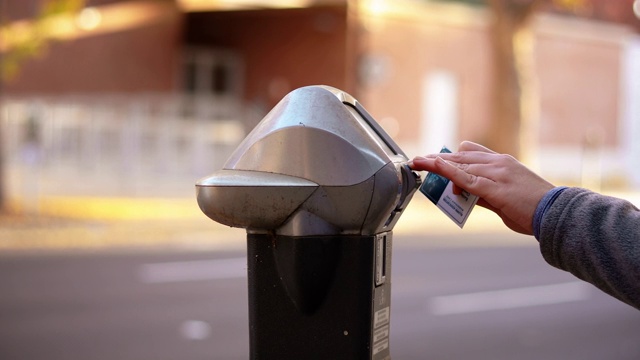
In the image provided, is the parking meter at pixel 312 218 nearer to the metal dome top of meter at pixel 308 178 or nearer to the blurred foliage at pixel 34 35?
the metal dome top of meter at pixel 308 178

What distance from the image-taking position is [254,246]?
2227 mm

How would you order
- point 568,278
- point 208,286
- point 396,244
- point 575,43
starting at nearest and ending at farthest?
point 208,286 → point 568,278 → point 396,244 → point 575,43

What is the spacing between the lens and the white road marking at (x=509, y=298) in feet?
30.9

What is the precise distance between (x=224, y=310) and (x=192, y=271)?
7.88 feet

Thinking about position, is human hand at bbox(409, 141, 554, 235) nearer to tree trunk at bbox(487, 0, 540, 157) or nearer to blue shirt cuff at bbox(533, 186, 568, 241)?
blue shirt cuff at bbox(533, 186, 568, 241)

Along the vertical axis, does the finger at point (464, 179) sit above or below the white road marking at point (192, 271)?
above

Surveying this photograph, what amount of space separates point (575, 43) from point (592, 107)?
1.84m

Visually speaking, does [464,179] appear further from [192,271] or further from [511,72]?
[511,72]

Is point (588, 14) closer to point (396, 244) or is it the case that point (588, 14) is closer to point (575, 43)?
point (575, 43)

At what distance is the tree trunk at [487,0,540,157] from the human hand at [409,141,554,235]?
18792 millimetres

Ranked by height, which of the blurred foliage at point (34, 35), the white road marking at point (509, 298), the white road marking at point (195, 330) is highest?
the blurred foliage at point (34, 35)

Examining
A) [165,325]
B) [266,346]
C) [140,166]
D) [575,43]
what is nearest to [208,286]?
[165,325]

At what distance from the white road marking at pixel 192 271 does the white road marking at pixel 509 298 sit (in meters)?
2.30

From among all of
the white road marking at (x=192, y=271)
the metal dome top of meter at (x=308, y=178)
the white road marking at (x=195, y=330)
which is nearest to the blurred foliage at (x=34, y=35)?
the white road marking at (x=192, y=271)
